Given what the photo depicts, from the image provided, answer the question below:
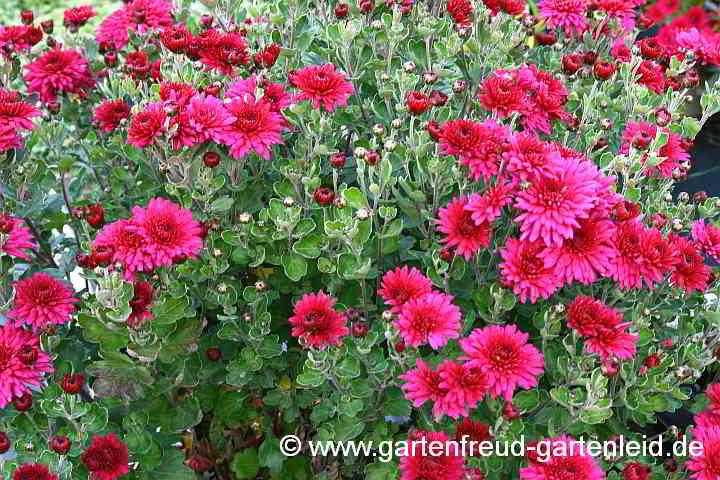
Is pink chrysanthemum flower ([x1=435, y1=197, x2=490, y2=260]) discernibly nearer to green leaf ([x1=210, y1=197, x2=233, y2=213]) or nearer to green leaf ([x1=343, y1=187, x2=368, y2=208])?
green leaf ([x1=343, y1=187, x2=368, y2=208])

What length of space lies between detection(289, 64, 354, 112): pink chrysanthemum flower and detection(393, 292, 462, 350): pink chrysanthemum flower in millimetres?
506

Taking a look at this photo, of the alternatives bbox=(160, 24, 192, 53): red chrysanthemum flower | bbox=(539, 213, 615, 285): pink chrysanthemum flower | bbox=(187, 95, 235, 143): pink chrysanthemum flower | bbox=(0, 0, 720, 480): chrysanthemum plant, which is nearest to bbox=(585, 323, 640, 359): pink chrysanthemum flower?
bbox=(0, 0, 720, 480): chrysanthemum plant

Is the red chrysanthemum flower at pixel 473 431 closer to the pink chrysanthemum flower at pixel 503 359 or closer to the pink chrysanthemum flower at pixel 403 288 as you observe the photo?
the pink chrysanthemum flower at pixel 503 359

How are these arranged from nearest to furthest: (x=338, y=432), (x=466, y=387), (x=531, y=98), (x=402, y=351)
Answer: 1. (x=466, y=387)
2. (x=402, y=351)
3. (x=338, y=432)
4. (x=531, y=98)

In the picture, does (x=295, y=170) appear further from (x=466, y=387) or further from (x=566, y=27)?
(x=566, y=27)

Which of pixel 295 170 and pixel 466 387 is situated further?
pixel 295 170

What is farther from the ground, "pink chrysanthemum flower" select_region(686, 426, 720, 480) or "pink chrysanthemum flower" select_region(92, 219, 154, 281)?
"pink chrysanthemum flower" select_region(92, 219, 154, 281)

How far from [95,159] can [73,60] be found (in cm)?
30

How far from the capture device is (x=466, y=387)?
124 centimetres

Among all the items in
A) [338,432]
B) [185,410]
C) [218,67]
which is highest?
[218,67]

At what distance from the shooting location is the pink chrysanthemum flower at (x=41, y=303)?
1479mm

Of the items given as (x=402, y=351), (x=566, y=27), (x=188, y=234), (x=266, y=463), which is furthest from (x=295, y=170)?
(x=566, y=27)

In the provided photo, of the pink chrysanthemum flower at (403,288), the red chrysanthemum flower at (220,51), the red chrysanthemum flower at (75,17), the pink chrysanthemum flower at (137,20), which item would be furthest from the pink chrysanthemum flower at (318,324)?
the red chrysanthemum flower at (75,17)

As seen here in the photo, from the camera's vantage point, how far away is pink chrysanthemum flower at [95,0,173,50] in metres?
2.09
